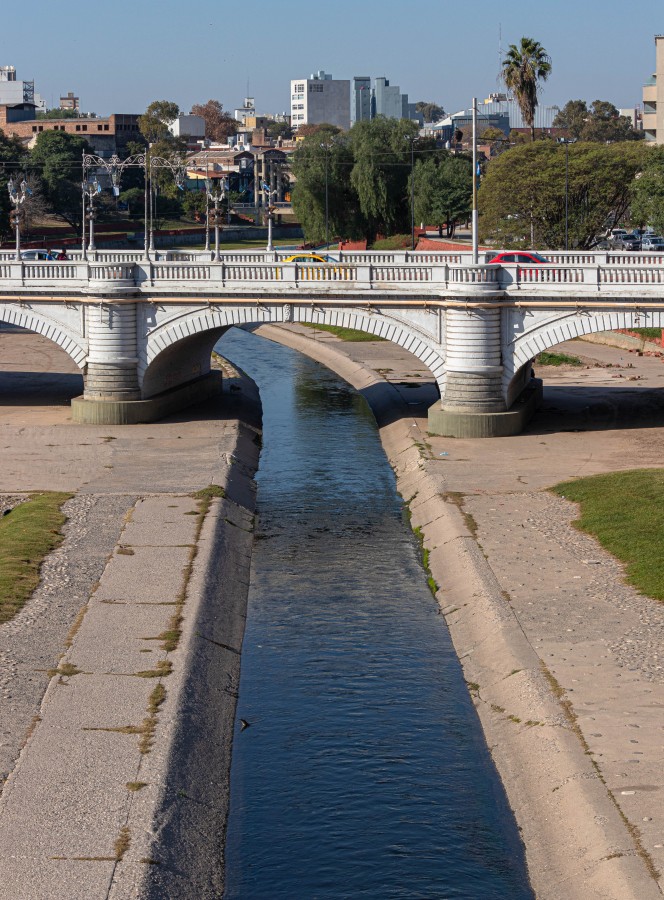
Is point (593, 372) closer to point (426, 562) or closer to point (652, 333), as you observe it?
point (652, 333)

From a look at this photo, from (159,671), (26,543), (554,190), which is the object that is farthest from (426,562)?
(554,190)

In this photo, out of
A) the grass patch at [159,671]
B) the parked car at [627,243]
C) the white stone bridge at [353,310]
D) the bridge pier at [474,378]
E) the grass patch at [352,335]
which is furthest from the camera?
the parked car at [627,243]

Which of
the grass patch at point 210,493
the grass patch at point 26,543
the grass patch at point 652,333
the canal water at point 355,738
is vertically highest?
the grass patch at point 652,333

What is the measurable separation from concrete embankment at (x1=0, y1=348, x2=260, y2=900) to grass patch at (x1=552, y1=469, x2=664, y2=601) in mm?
9750

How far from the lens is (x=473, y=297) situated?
53.6 metres

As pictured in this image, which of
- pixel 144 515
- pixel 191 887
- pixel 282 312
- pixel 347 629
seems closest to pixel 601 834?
pixel 191 887

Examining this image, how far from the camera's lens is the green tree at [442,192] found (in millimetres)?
115812

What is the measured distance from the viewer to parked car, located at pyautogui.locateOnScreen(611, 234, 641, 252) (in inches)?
3828

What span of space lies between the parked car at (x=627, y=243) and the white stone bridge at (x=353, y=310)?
3769 centimetres

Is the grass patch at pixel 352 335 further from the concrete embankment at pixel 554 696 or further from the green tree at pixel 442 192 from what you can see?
the concrete embankment at pixel 554 696

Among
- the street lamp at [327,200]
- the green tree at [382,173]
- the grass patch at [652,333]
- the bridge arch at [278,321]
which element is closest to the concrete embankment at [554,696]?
the bridge arch at [278,321]

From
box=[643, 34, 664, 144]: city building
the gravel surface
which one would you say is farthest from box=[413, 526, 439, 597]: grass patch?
box=[643, 34, 664, 144]: city building

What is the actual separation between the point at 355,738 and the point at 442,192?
93.0 metres

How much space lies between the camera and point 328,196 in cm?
11694
